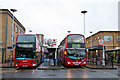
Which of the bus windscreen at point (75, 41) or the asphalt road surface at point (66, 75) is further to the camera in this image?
the bus windscreen at point (75, 41)

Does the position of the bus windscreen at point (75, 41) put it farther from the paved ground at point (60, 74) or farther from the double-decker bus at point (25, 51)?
the paved ground at point (60, 74)

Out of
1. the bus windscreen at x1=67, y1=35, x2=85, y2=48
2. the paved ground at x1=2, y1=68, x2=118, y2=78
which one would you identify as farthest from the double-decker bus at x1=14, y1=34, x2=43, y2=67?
the bus windscreen at x1=67, y1=35, x2=85, y2=48

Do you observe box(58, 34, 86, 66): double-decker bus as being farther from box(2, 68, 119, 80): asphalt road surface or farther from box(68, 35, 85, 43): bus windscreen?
box(2, 68, 119, 80): asphalt road surface

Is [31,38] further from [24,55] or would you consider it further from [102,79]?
[102,79]

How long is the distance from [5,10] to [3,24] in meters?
3.12

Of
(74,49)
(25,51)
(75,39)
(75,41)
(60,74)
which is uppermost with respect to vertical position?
(75,39)

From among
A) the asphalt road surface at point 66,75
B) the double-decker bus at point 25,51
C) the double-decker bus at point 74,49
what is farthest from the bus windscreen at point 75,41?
the asphalt road surface at point 66,75

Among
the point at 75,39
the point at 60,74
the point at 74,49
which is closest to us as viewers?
the point at 60,74

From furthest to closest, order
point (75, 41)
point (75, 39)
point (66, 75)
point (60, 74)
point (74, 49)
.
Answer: point (74, 49), point (75, 41), point (75, 39), point (60, 74), point (66, 75)

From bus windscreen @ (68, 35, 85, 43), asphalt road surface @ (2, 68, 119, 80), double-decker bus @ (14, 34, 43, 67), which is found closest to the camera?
asphalt road surface @ (2, 68, 119, 80)

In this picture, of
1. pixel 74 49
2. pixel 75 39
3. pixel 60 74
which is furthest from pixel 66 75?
pixel 75 39

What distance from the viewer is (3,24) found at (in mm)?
34312

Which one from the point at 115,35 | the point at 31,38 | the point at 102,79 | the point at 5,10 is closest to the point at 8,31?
the point at 5,10

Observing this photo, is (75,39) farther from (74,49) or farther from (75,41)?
(74,49)
